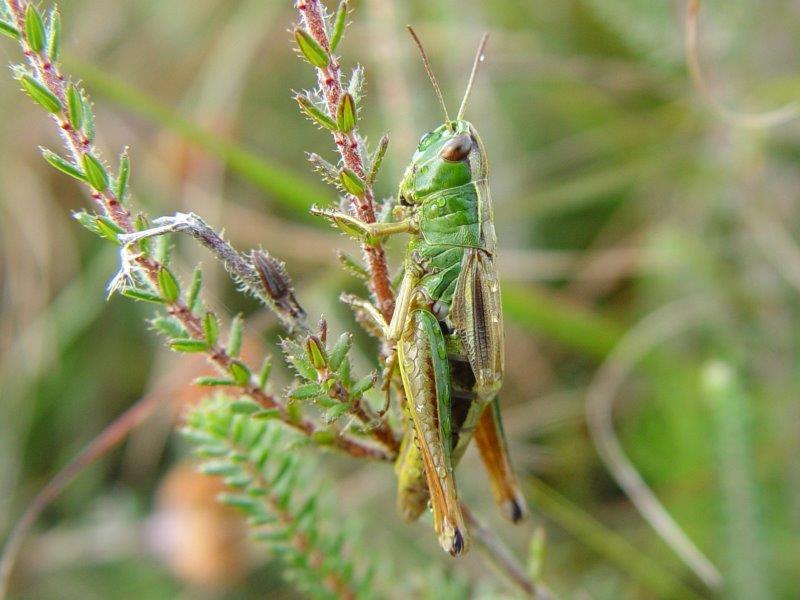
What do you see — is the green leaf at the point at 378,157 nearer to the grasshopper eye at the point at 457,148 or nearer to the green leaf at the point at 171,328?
the green leaf at the point at 171,328

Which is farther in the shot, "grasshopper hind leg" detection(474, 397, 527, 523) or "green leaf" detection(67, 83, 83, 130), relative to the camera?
"grasshopper hind leg" detection(474, 397, 527, 523)

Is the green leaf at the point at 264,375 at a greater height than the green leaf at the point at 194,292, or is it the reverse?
the green leaf at the point at 194,292

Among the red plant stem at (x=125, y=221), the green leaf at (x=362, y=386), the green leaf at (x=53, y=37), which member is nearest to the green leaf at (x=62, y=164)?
the red plant stem at (x=125, y=221)

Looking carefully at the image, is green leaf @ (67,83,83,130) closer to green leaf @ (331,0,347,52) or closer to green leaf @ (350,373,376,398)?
green leaf @ (331,0,347,52)

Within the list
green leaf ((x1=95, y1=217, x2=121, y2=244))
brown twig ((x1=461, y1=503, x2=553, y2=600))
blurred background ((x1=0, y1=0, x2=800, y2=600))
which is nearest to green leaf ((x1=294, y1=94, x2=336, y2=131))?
green leaf ((x1=95, y1=217, x2=121, y2=244))

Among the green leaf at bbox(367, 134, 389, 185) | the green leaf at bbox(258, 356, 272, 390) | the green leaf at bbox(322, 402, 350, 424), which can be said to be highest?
the green leaf at bbox(367, 134, 389, 185)

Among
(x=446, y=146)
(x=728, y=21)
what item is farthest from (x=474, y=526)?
(x=728, y=21)

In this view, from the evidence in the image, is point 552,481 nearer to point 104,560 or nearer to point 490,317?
point 490,317
